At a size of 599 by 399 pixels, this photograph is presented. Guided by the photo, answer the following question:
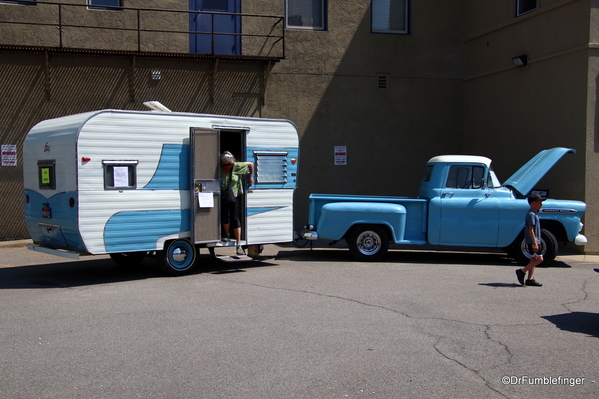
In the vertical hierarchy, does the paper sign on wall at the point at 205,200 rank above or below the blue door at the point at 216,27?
below

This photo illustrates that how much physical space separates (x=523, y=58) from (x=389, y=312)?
10076 mm

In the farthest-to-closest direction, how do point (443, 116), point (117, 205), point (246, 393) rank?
point (443, 116), point (117, 205), point (246, 393)

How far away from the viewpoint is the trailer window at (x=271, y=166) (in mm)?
11195

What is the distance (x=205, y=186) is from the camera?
34.5ft

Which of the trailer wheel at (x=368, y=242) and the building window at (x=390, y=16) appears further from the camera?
the building window at (x=390, y=16)

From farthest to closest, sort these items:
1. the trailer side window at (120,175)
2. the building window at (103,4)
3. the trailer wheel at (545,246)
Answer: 1. the building window at (103,4)
2. the trailer wheel at (545,246)
3. the trailer side window at (120,175)

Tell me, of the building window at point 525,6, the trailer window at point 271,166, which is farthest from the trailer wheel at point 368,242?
the building window at point 525,6

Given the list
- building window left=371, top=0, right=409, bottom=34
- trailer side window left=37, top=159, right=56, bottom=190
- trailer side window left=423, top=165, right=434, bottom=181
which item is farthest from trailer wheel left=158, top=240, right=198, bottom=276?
building window left=371, top=0, right=409, bottom=34

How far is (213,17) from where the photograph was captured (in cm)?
1567

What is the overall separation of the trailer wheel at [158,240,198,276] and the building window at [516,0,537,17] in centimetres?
1073

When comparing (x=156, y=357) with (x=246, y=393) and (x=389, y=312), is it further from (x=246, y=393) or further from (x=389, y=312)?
(x=389, y=312)

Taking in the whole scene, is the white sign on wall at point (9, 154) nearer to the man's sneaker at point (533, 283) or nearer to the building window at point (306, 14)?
the building window at point (306, 14)

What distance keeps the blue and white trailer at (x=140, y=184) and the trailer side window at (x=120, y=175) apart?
0.02 m

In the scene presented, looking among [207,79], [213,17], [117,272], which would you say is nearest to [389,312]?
[117,272]
